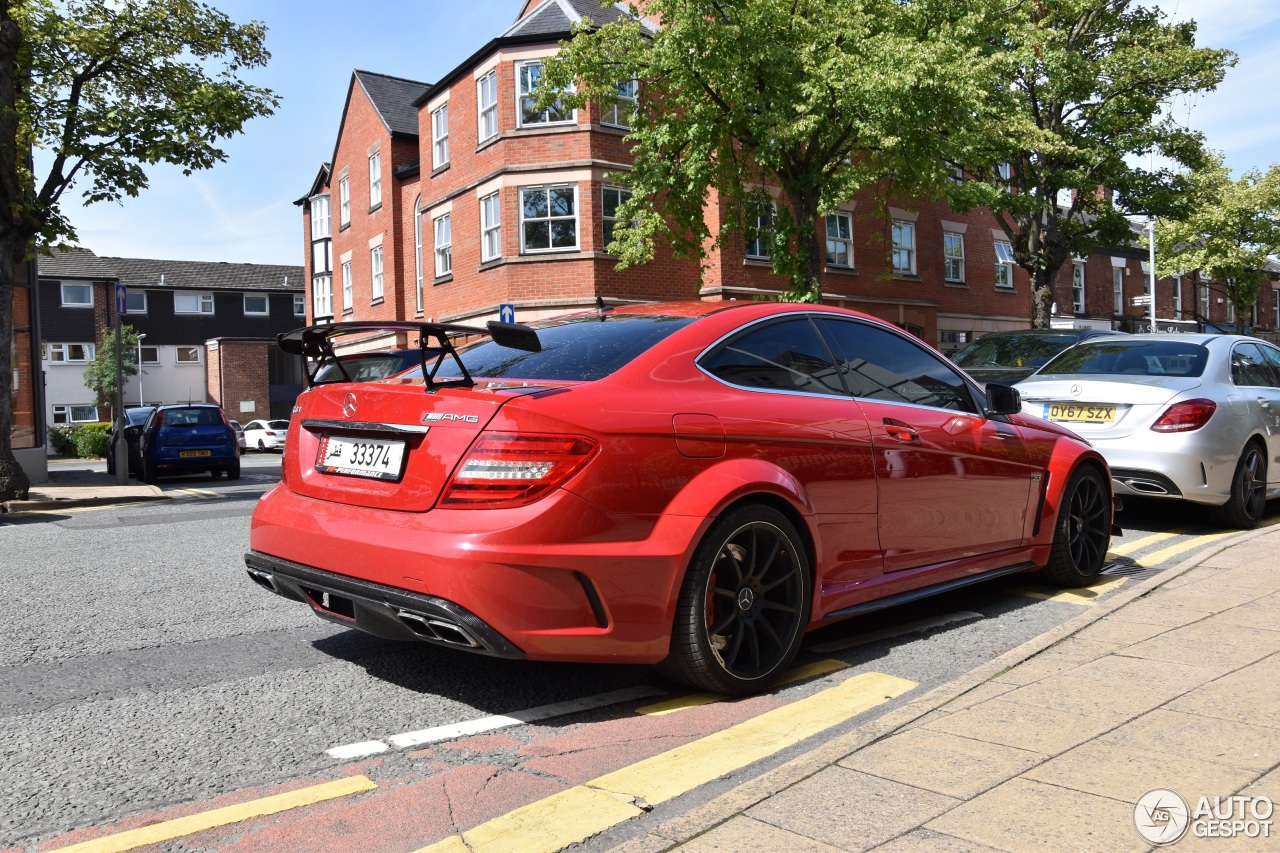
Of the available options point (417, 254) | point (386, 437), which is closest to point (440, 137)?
point (417, 254)

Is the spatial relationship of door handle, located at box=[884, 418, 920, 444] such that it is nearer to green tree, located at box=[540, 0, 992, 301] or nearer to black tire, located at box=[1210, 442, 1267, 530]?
black tire, located at box=[1210, 442, 1267, 530]

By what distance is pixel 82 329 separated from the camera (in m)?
55.8

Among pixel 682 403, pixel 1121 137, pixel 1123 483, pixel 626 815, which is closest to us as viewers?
pixel 626 815

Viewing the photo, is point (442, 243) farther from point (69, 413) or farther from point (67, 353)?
point (67, 353)

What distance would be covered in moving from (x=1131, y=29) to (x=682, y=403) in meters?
26.6

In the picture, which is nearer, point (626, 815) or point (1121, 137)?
point (626, 815)

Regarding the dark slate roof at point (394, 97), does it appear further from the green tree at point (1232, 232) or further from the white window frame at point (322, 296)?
the green tree at point (1232, 232)

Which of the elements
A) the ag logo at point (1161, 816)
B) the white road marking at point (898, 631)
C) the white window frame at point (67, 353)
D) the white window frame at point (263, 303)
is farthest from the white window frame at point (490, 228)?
the white window frame at point (263, 303)

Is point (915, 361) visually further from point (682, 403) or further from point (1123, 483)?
point (1123, 483)

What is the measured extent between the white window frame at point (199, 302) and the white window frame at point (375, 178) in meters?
32.1

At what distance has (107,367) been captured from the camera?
171 feet

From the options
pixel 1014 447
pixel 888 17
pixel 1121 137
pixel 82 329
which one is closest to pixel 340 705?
pixel 1014 447

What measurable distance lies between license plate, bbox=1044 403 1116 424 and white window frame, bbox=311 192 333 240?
117 feet

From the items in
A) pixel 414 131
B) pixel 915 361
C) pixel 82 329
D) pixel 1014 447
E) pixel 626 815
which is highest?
pixel 414 131
